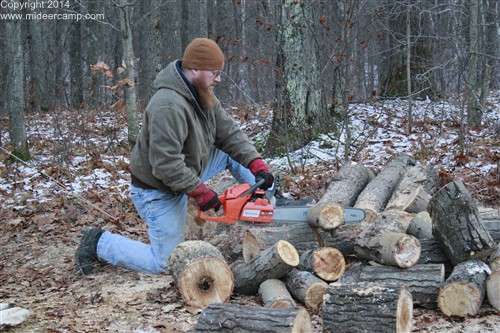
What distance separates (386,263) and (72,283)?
9.23 ft

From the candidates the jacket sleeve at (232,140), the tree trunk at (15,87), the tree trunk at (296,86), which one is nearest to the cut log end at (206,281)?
the jacket sleeve at (232,140)

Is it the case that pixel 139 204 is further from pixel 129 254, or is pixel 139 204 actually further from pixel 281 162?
pixel 281 162

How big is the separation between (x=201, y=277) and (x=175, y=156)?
101 cm

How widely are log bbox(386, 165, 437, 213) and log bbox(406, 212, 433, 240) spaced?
59 cm

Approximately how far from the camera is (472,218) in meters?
4.03

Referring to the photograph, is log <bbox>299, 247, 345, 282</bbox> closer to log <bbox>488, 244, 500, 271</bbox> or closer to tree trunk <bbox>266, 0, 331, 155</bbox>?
log <bbox>488, 244, 500, 271</bbox>

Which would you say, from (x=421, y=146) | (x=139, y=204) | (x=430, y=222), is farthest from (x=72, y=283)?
(x=421, y=146)

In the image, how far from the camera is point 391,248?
161 inches

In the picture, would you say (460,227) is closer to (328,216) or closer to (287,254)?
(328,216)

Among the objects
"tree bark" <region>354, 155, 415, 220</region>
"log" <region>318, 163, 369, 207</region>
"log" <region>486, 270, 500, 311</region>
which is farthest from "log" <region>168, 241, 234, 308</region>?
"log" <region>486, 270, 500, 311</region>

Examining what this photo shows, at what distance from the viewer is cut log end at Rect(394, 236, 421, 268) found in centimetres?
409

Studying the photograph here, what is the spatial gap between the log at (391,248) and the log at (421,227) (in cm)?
43

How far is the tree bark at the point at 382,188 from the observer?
545 centimetres

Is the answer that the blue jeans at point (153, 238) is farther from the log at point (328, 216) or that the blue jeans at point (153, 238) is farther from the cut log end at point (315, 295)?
the cut log end at point (315, 295)
